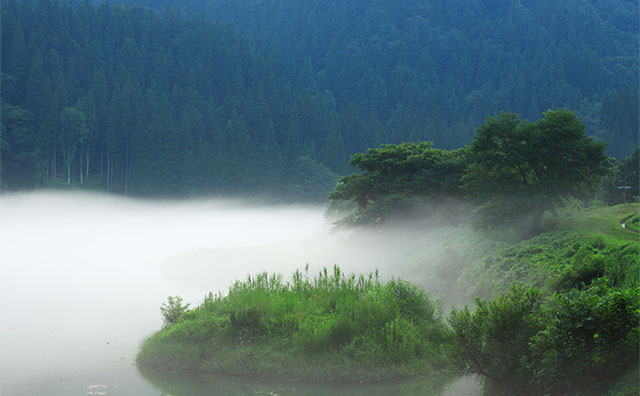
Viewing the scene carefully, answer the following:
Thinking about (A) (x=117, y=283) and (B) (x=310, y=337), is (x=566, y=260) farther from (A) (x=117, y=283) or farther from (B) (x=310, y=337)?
(A) (x=117, y=283)

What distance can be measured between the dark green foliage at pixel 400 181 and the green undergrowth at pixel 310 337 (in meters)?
25.5

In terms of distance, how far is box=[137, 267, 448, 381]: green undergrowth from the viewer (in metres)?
23.7

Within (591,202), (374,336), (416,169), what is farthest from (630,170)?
(374,336)

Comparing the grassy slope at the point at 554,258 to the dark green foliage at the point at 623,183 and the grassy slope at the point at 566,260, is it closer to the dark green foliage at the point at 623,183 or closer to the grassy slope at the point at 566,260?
the grassy slope at the point at 566,260

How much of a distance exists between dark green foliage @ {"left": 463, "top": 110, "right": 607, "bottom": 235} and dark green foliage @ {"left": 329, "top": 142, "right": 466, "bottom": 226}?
903 cm

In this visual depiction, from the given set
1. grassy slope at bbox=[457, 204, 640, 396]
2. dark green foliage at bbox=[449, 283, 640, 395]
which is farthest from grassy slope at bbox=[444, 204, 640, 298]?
dark green foliage at bbox=[449, 283, 640, 395]

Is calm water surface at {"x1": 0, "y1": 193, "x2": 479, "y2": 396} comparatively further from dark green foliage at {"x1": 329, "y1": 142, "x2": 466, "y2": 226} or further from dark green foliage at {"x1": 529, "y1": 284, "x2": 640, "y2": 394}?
dark green foliage at {"x1": 529, "y1": 284, "x2": 640, "y2": 394}

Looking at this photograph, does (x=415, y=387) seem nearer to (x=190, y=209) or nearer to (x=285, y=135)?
(x=190, y=209)

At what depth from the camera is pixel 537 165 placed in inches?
1668

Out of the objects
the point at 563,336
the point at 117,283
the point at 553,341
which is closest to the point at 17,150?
the point at 117,283

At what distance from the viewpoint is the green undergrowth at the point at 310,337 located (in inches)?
934

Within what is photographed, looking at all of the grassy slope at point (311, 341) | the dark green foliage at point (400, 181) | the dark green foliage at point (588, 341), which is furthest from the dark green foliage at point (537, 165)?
the dark green foliage at point (588, 341)

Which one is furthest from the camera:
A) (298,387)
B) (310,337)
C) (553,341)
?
(310,337)

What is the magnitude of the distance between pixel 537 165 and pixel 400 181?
566 inches
